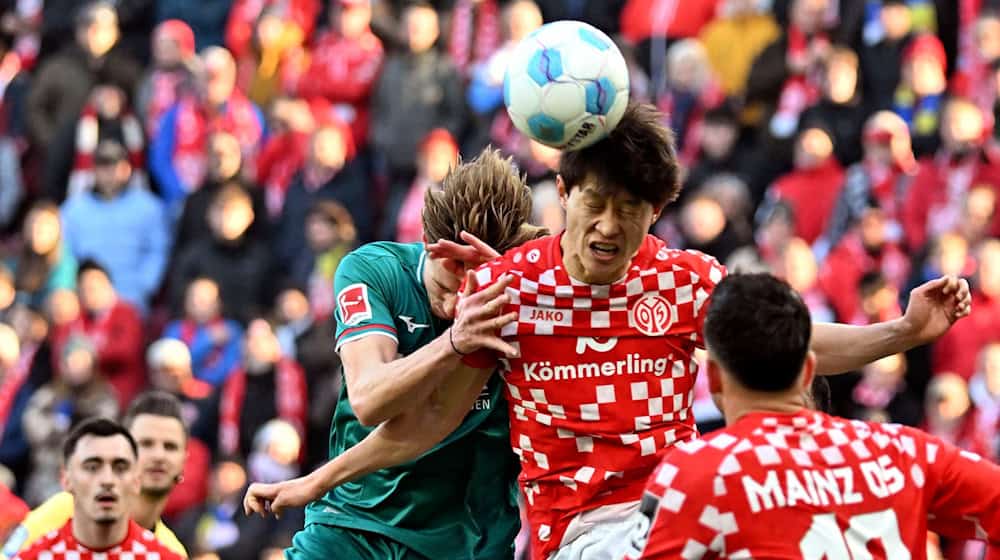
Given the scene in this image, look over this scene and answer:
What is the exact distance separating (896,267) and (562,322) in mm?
7231

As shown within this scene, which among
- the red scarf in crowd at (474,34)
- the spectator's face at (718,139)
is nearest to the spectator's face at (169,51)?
the red scarf in crowd at (474,34)

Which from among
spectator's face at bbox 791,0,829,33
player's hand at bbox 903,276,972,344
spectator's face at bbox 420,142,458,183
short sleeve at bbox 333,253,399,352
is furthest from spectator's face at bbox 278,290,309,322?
player's hand at bbox 903,276,972,344

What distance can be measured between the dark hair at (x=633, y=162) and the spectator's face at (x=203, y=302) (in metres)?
9.42

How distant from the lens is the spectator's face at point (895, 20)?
1504 centimetres

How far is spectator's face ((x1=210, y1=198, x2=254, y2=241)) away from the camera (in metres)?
16.7

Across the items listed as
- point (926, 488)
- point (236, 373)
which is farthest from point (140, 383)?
point (926, 488)

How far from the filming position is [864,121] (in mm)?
14766

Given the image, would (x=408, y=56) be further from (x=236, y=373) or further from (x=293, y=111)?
(x=236, y=373)

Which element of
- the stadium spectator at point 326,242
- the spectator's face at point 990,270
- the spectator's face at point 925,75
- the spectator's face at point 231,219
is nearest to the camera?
the spectator's face at point 990,270

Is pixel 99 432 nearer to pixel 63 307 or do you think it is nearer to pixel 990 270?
pixel 990 270

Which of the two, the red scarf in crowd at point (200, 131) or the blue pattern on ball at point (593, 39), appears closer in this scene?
the blue pattern on ball at point (593, 39)

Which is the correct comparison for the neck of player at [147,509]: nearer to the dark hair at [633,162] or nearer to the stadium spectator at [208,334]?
the dark hair at [633,162]

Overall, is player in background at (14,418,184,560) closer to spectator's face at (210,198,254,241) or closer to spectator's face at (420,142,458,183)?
spectator's face at (420,142,458,183)

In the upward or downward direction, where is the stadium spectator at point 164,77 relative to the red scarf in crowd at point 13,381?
upward
